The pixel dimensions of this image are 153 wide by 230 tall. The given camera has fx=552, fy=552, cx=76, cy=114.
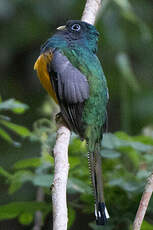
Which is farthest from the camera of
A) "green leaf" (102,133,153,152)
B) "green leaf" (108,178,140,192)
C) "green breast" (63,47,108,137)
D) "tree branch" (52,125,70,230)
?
"green breast" (63,47,108,137)

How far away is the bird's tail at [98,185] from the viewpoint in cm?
318

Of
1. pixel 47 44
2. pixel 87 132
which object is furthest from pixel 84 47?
pixel 87 132

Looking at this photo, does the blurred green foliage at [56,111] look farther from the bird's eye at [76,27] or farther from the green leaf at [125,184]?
the bird's eye at [76,27]

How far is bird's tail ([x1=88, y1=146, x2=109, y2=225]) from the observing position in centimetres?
318

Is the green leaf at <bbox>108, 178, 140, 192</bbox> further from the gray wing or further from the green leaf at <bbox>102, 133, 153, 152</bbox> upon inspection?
the gray wing

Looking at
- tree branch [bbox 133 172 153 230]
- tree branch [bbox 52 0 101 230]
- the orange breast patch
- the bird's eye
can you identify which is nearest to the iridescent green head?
the bird's eye

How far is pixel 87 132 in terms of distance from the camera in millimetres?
3602

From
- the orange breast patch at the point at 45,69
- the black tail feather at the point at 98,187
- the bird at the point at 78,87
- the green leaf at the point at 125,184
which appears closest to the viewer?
the black tail feather at the point at 98,187

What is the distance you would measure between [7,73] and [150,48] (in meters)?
1.77

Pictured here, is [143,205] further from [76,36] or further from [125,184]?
[76,36]

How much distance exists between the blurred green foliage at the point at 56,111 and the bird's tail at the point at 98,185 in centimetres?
7

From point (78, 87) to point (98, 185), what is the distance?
2.30 feet

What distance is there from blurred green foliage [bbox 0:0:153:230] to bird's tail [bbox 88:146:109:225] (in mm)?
67

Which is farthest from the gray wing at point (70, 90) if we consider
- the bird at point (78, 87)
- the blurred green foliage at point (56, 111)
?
the blurred green foliage at point (56, 111)
